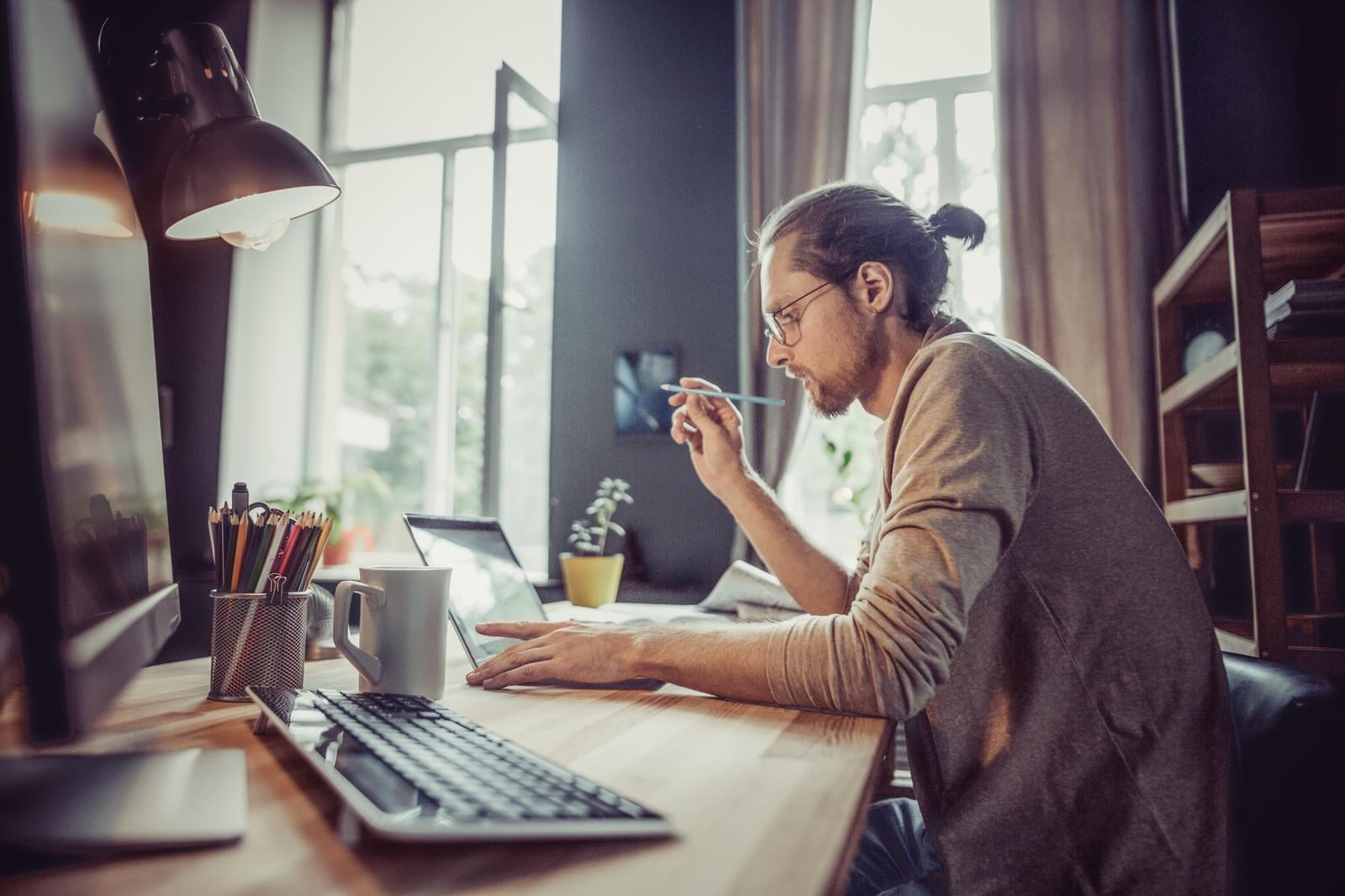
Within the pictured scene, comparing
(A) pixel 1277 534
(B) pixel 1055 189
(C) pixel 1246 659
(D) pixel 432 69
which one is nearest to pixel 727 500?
(C) pixel 1246 659

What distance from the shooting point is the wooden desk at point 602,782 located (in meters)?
0.42

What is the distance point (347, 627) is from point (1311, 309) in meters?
1.72

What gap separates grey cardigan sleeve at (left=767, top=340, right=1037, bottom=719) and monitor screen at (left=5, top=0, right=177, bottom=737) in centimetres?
56

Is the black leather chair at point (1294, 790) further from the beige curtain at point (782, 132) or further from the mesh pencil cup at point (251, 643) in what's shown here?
the beige curtain at point (782, 132)

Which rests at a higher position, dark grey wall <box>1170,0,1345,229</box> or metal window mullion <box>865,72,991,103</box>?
metal window mullion <box>865,72,991,103</box>

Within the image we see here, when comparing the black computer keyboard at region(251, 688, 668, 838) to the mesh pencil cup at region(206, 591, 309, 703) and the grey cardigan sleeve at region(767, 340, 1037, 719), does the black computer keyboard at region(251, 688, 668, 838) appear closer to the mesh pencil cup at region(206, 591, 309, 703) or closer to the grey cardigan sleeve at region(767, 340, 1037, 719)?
the mesh pencil cup at region(206, 591, 309, 703)

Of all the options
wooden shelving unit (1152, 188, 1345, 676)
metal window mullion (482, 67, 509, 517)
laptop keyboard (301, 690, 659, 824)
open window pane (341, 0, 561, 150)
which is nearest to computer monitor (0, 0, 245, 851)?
laptop keyboard (301, 690, 659, 824)

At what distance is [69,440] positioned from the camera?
0.44 m

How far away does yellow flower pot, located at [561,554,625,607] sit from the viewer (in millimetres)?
2213

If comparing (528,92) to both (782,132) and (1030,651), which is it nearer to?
(782,132)

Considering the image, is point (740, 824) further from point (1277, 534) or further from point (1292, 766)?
point (1277, 534)

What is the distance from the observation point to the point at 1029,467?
918 millimetres

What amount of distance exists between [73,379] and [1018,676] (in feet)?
3.02

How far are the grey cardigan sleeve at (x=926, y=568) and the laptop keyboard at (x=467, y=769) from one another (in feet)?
1.06
